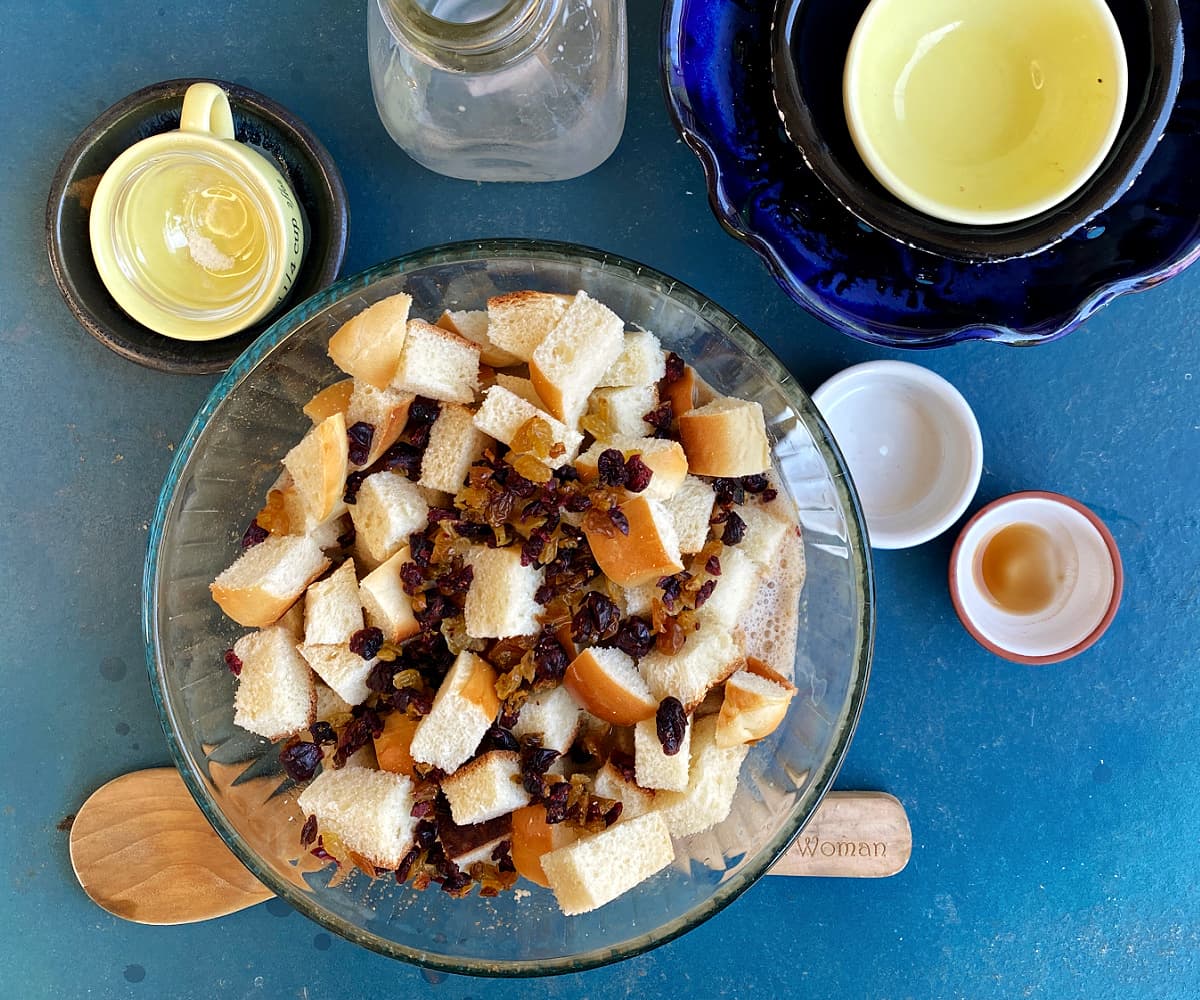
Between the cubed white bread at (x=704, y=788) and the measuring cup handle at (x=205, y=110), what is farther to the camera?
the measuring cup handle at (x=205, y=110)

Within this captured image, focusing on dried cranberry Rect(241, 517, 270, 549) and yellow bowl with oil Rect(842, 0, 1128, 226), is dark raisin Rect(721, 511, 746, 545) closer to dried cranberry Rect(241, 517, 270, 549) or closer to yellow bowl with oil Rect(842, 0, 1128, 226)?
yellow bowl with oil Rect(842, 0, 1128, 226)

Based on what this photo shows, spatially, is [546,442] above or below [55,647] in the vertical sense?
above

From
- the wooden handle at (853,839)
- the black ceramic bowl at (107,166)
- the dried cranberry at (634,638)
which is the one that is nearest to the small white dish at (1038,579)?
the wooden handle at (853,839)

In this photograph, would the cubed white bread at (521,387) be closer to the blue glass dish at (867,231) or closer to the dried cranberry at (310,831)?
the blue glass dish at (867,231)

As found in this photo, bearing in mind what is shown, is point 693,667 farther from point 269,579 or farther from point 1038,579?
point 1038,579

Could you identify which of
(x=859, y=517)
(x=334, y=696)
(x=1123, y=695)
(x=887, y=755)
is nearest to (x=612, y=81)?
(x=859, y=517)

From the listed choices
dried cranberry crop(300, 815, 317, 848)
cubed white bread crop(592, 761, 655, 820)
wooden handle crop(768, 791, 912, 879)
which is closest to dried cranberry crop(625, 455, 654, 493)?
cubed white bread crop(592, 761, 655, 820)

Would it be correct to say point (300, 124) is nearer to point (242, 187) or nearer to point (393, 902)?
point (242, 187)
